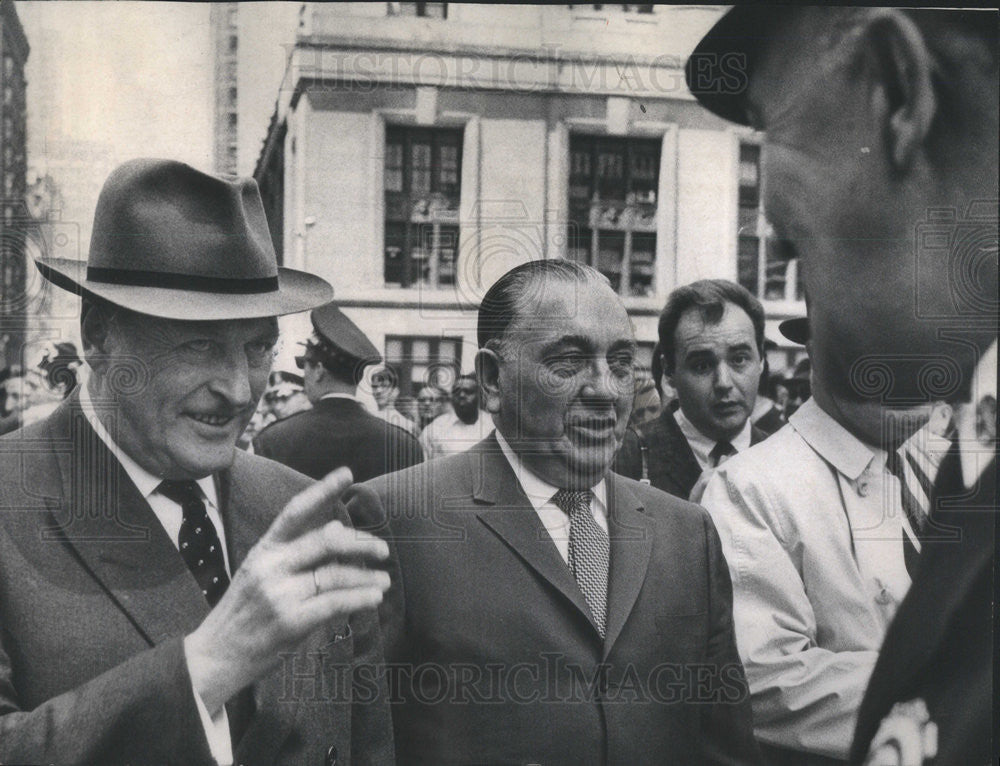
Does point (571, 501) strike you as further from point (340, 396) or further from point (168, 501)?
point (168, 501)

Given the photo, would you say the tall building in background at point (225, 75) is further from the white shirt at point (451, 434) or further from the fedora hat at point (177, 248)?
the white shirt at point (451, 434)

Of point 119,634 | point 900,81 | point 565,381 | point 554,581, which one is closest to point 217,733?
point 119,634

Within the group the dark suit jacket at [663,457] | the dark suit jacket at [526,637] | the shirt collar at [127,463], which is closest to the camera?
the shirt collar at [127,463]

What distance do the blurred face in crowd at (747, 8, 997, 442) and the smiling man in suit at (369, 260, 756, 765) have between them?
0.72m

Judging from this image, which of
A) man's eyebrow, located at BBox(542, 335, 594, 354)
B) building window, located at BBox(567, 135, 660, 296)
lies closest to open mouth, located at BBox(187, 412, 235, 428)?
man's eyebrow, located at BBox(542, 335, 594, 354)

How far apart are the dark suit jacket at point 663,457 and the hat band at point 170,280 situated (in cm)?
127

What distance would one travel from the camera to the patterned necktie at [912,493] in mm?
3387

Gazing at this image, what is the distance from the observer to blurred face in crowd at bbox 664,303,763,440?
3318 millimetres

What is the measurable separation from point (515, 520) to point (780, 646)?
956mm

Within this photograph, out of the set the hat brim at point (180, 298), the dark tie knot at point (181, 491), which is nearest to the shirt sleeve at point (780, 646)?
the hat brim at point (180, 298)

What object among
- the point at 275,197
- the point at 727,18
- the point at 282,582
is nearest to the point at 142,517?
the point at 282,582

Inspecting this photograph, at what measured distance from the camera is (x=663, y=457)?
3.30 m

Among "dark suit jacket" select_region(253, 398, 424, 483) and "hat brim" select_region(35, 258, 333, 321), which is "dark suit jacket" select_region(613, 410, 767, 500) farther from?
"hat brim" select_region(35, 258, 333, 321)

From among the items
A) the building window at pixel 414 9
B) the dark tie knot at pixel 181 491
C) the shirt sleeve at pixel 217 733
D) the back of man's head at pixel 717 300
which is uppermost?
the building window at pixel 414 9
